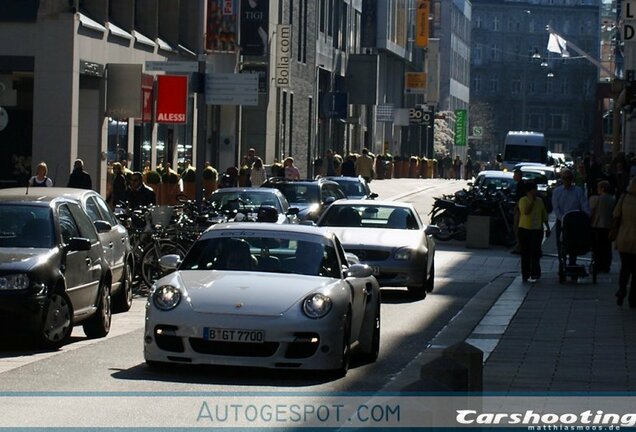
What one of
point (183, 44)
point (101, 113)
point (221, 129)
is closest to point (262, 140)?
point (221, 129)

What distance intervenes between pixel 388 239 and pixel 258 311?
10.3m

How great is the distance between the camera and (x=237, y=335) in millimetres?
13141

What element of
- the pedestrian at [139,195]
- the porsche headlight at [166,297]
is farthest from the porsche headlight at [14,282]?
the pedestrian at [139,195]

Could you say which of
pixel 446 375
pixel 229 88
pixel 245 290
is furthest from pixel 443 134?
pixel 446 375

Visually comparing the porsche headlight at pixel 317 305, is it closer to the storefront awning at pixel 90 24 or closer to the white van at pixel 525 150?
the storefront awning at pixel 90 24

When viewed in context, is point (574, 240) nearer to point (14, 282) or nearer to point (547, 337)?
point (547, 337)

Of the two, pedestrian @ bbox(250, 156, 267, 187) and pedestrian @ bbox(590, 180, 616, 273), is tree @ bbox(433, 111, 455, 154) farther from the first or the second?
pedestrian @ bbox(590, 180, 616, 273)

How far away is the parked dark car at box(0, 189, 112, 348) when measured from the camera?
1528cm

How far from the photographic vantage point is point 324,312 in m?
13.4

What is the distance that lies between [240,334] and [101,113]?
1104 inches

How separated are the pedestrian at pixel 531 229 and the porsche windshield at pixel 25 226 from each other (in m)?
11.1

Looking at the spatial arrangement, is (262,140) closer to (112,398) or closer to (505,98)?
(112,398)

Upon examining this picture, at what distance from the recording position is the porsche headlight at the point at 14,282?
1528cm

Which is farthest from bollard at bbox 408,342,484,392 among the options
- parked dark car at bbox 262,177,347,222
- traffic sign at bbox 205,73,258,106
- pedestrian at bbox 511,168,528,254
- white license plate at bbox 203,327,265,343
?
parked dark car at bbox 262,177,347,222
